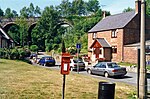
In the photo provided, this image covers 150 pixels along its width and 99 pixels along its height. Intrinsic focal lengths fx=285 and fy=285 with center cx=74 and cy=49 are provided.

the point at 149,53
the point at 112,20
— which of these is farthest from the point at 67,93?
the point at 112,20

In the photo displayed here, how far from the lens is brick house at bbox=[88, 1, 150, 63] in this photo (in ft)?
152

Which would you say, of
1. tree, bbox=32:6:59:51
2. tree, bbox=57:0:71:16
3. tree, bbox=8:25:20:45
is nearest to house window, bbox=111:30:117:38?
tree, bbox=32:6:59:51

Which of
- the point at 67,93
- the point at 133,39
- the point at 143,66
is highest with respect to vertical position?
the point at 133,39

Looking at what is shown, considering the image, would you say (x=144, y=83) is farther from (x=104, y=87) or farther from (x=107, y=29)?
(x=107, y=29)

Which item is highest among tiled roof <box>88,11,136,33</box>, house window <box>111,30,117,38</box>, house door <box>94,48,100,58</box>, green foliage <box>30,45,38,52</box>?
tiled roof <box>88,11,136,33</box>

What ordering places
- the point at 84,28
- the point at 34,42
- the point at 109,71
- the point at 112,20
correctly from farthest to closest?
the point at 34,42 < the point at 84,28 < the point at 112,20 < the point at 109,71

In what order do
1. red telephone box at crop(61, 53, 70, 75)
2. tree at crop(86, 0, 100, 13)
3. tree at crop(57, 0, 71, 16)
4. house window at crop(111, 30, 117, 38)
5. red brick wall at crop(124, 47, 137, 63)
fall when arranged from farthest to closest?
tree at crop(86, 0, 100, 13)
tree at crop(57, 0, 71, 16)
house window at crop(111, 30, 117, 38)
red brick wall at crop(124, 47, 137, 63)
red telephone box at crop(61, 53, 70, 75)

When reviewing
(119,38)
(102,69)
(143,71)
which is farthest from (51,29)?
(143,71)

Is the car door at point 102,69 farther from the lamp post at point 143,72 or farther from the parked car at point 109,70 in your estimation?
the lamp post at point 143,72

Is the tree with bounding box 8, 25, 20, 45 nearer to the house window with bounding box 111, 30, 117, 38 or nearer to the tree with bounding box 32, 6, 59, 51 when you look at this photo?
the tree with bounding box 32, 6, 59, 51

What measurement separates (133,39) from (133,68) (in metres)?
17.9

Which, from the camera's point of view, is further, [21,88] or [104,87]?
[21,88]

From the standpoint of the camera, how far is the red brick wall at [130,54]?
144ft

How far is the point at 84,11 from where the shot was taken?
133m
